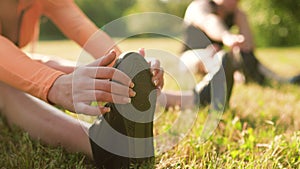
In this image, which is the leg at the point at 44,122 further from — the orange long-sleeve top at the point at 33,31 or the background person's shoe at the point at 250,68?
the background person's shoe at the point at 250,68

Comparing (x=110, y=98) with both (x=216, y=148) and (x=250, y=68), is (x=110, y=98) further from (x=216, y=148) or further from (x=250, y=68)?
(x=250, y=68)

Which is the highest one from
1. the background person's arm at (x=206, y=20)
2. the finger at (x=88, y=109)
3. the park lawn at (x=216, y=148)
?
the background person's arm at (x=206, y=20)

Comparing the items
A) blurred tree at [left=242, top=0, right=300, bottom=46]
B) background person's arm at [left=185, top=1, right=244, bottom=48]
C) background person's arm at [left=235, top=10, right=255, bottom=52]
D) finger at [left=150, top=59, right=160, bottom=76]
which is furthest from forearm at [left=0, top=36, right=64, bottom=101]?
blurred tree at [left=242, top=0, right=300, bottom=46]

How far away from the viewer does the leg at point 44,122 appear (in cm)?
114

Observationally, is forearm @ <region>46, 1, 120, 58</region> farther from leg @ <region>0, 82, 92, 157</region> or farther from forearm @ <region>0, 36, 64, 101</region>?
forearm @ <region>0, 36, 64, 101</region>

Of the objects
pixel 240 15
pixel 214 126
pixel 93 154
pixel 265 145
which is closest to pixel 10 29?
pixel 93 154

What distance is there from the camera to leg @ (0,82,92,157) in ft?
3.75

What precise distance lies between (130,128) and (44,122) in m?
0.36

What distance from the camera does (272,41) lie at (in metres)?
7.20

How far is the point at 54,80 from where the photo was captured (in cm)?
94

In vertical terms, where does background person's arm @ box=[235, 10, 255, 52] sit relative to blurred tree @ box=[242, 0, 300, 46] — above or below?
below

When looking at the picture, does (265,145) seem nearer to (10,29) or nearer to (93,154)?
(93,154)

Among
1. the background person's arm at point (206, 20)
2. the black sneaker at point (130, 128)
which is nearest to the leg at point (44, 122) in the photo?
the black sneaker at point (130, 128)

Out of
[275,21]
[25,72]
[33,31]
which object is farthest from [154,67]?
[275,21]
